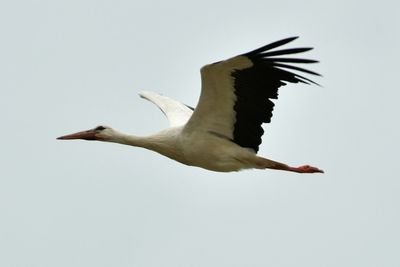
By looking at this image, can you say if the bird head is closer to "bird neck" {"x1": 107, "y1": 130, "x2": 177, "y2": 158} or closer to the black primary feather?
"bird neck" {"x1": 107, "y1": 130, "x2": 177, "y2": 158}

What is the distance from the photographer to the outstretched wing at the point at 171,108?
1809 cm

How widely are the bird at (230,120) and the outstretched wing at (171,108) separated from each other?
1.09m

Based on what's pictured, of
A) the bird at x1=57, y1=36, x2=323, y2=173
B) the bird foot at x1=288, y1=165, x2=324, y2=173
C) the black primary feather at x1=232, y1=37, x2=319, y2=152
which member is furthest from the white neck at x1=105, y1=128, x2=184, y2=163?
the bird foot at x1=288, y1=165, x2=324, y2=173

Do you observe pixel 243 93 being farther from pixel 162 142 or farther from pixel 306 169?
pixel 306 169

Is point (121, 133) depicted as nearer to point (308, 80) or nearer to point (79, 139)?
point (79, 139)

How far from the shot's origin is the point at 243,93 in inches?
615

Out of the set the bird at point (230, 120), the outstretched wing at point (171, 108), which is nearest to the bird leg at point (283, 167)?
the bird at point (230, 120)

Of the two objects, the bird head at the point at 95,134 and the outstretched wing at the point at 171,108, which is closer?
the bird head at the point at 95,134

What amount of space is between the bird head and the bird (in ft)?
0.04

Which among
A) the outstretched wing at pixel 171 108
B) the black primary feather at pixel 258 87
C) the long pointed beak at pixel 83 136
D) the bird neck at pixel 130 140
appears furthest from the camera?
the outstretched wing at pixel 171 108

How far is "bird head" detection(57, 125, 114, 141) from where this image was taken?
1722 cm

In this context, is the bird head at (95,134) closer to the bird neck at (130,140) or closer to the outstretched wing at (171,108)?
the bird neck at (130,140)

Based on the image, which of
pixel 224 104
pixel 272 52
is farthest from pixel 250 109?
pixel 272 52

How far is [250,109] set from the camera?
1590 centimetres
